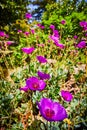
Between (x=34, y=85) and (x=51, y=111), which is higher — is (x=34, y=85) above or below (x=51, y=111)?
above

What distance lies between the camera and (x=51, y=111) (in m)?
1.36

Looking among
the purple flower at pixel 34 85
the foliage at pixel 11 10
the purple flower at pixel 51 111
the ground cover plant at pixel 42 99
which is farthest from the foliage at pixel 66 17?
the purple flower at pixel 51 111

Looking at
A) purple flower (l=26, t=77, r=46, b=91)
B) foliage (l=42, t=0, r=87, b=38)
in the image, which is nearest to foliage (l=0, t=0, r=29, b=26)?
foliage (l=42, t=0, r=87, b=38)

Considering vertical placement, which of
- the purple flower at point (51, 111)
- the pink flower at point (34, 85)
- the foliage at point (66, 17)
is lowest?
the purple flower at point (51, 111)

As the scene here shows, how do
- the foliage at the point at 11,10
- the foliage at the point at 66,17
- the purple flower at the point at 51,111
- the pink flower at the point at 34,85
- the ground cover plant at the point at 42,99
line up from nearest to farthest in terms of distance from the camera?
the purple flower at the point at 51,111
the ground cover plant at the point at 42,99
the pink flower at the point at 34,85
the foliage at the point at 66,17
the foliage at the point at 11,10

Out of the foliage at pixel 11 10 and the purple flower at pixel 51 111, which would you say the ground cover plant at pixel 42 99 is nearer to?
the purple flower at pixel 51 111

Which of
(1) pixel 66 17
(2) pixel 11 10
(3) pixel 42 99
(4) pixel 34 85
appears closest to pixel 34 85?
(4) pixel 34 85

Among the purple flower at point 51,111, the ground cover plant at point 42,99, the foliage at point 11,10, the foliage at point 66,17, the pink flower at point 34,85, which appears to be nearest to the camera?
the purple flower at point 51,111

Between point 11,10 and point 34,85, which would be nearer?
point 34,85

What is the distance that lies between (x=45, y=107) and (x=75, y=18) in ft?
20.8

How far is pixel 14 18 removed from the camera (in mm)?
9141

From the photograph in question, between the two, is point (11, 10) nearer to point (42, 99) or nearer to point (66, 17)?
point (66, 17)

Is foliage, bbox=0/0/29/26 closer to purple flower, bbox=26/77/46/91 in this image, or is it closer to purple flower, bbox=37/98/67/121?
purple flower, bbox=26/77/46/91

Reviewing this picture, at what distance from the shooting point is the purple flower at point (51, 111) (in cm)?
125
